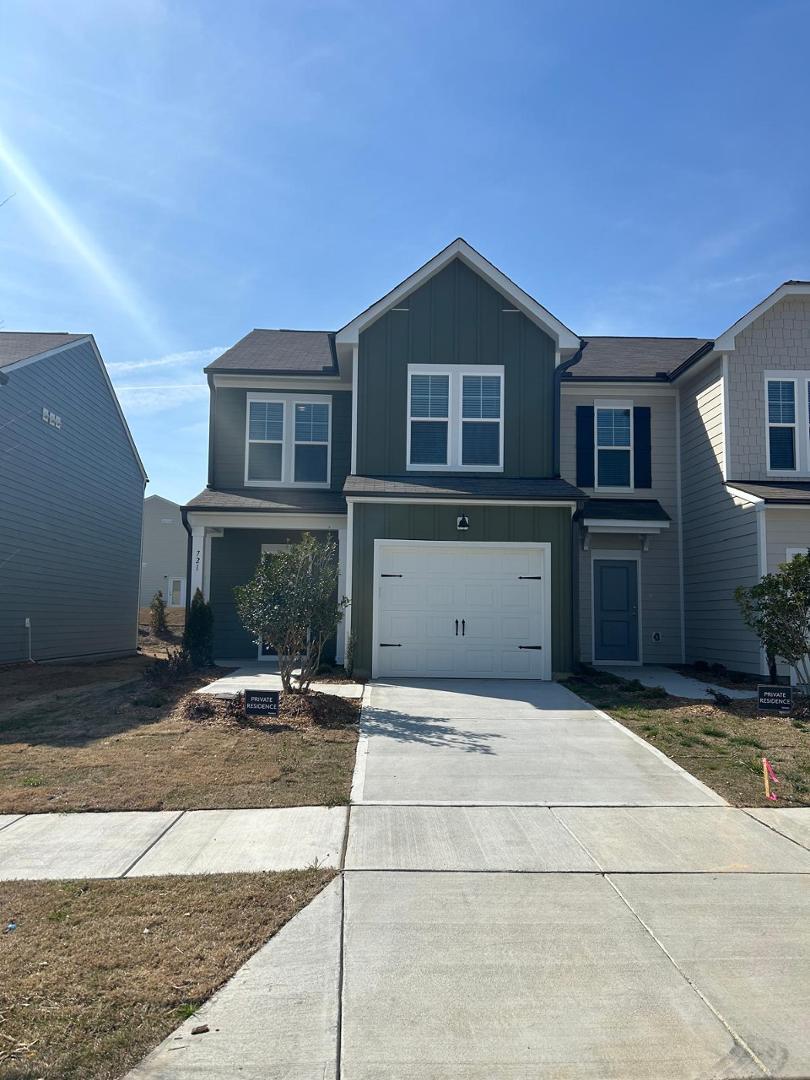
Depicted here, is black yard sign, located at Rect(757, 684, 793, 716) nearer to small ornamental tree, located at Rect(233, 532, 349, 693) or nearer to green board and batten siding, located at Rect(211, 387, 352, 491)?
small ornamental tree, located at Rect(233, 532, 349, 693)

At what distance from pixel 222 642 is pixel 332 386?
228 inches

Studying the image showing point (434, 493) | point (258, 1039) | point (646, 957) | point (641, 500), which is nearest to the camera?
point (258, 1039)

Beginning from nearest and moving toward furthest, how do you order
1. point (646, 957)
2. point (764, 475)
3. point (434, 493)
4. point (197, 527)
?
point (646, 957), point (434, 493), point (764, 475), point (197, 527)

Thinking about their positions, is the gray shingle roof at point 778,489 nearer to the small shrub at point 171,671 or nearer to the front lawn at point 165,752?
the front lawn at point 165,752

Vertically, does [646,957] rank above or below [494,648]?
below

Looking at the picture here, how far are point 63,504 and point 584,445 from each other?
12.0m

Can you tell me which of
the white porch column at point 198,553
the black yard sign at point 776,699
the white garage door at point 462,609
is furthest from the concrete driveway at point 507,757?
the white porch column at point 198,553

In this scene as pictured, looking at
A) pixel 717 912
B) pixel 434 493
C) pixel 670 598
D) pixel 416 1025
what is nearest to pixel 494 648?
pixel 434 493

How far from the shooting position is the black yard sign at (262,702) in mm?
8773

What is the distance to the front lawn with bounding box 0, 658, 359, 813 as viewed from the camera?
6.33m

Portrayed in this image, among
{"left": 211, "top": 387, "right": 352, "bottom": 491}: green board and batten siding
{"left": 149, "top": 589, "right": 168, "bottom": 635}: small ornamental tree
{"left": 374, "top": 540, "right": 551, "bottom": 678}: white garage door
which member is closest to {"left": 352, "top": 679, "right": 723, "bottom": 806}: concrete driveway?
{"left": 374, "top": 540, "right": 551, "bottom": 678}: white garage door

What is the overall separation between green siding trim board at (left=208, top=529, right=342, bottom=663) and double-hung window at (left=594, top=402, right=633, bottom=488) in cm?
571

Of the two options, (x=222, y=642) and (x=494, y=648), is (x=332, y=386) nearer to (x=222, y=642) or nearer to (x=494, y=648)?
(x=222, y=642)

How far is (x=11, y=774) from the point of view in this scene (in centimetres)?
700
